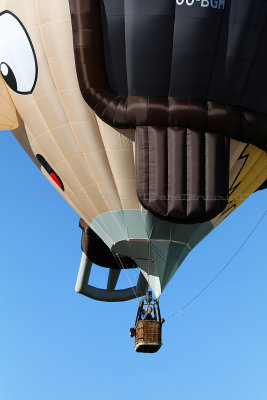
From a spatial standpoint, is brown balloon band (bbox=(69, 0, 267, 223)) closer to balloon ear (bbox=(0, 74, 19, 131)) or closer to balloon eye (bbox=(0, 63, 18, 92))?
balloon eye (bbox=(0, 63, 18, 92))

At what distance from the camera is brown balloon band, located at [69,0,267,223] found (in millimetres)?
12188

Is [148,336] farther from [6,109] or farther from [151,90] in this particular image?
[6,109]

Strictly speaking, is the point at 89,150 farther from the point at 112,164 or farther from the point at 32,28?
the point at 32,28

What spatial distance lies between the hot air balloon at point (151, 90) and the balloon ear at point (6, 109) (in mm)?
460

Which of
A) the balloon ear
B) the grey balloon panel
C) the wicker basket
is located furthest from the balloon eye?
the wicker basket

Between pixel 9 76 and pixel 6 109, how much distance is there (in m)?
0.48

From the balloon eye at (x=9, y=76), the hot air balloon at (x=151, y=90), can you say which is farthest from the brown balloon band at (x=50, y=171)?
the balloon eye at (x=9, y=76)

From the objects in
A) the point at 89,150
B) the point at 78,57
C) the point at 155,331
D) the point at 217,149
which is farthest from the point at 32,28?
the point at 155,331

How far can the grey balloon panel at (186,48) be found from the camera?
39.7ft

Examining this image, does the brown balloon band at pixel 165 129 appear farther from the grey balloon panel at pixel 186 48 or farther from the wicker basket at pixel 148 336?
the wicker basket at pixel 148 336

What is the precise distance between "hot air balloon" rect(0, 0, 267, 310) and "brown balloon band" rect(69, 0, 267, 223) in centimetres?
1

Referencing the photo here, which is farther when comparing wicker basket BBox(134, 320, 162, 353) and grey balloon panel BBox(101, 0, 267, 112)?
wicker basket BBox(134, 320, 162, 353)

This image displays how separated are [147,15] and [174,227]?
8.59 feet

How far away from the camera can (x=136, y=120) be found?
12234 mm
